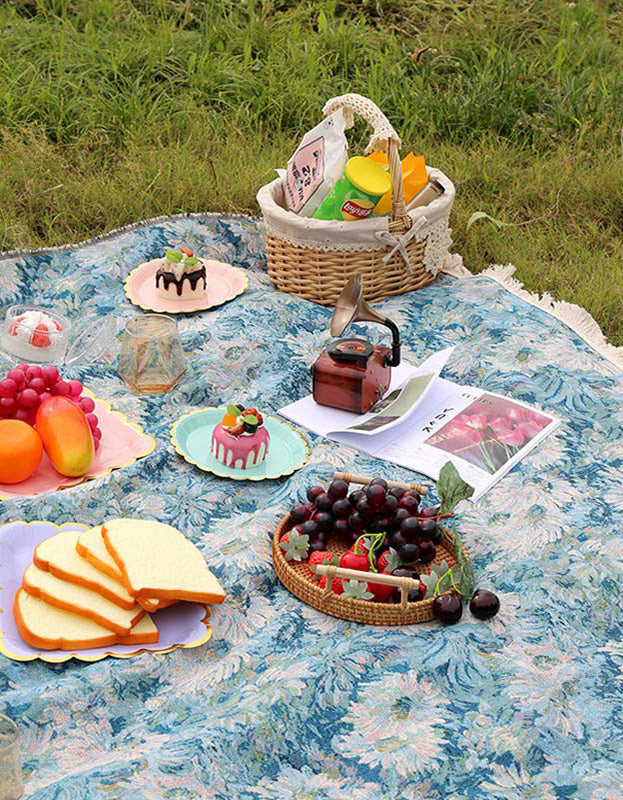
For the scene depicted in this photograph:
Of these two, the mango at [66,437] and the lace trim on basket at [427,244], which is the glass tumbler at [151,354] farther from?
the lace trim on basket at [427,244]

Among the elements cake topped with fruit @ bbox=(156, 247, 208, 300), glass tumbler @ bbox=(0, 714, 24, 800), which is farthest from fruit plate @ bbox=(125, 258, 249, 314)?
glass tumbler @ bbox=(0, 714, 24, 800)

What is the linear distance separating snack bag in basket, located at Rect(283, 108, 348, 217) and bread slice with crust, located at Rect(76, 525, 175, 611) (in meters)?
1.71

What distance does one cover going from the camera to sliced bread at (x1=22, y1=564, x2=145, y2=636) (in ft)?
7.52

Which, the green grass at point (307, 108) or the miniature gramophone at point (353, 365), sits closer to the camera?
the miniature gramophone at point (353, 365)

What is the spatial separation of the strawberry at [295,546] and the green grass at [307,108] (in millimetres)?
1700

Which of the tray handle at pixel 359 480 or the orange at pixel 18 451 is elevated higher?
the tray handle at pixel 359 480

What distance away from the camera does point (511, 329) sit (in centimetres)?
361

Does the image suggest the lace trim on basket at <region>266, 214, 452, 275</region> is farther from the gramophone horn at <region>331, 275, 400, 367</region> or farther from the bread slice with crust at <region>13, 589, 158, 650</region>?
the bread slice with crust at <region>13, 589, 158, 650</region>

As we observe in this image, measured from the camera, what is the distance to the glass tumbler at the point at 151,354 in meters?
3.25

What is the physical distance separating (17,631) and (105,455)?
2.36ft

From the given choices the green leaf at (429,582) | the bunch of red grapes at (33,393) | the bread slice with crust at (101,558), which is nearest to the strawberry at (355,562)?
the green leaf at (429,582)

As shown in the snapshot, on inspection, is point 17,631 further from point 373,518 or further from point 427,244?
point 427,244

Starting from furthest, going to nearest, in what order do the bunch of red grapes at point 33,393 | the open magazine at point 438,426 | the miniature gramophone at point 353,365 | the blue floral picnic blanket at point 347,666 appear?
the miniature gramophone at point 353,365, the open magazine at point 438,426, the bunch of red grapes at point 33,393, the blue floral picnic blanket at point 347,666

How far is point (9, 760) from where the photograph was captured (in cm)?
180
